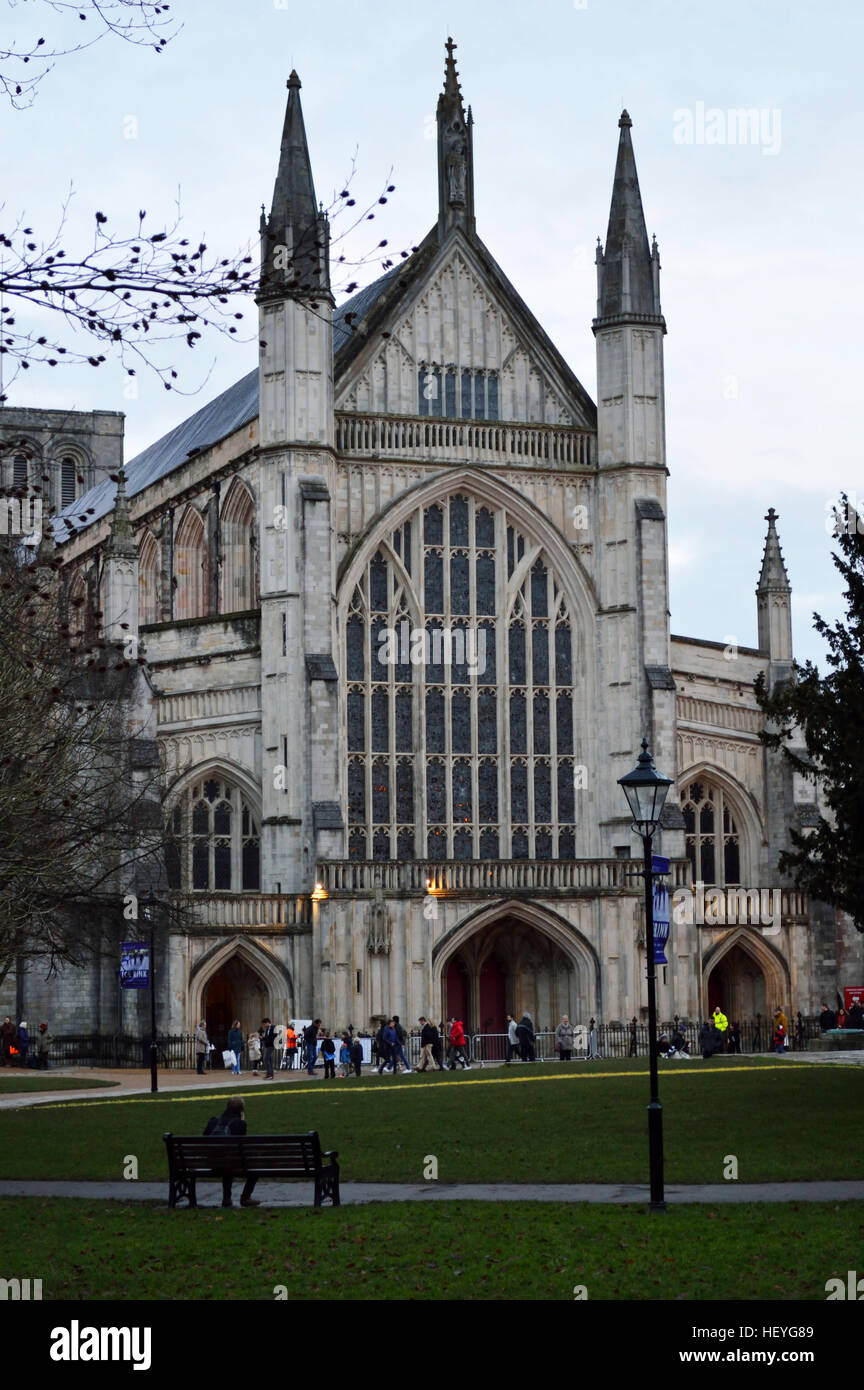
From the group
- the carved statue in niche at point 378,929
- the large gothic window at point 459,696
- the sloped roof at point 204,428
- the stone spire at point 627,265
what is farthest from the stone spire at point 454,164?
the carved statue in niche at point 378,929

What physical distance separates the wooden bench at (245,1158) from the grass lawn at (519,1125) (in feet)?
8.81

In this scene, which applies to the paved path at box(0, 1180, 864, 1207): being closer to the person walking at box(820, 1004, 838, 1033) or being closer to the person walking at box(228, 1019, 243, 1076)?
the person walking at box(228, 1019, 243, 1076)

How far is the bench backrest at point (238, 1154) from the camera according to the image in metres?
20.3

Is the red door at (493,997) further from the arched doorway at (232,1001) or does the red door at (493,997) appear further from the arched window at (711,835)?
the arched window at (711,835)

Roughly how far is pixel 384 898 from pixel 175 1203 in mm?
30077

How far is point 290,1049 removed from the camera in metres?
47.6

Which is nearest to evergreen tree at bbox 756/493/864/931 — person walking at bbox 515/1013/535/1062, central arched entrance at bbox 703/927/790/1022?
person walking at bbox 515/1013/535/1062

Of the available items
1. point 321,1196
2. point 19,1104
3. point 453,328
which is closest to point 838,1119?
point 321,1196

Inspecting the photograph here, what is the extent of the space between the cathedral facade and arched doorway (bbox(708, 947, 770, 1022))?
95mm

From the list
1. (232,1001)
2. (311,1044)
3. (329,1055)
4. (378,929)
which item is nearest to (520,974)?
(378,929)

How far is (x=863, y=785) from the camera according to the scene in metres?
27.4

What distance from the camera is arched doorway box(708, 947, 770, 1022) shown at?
56344 mm

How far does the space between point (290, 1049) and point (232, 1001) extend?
6.19 metres
